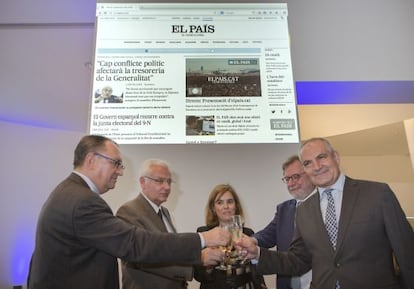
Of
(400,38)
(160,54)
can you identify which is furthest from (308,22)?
(160,54)

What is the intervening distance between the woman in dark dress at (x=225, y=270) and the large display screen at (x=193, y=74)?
447 millimetres

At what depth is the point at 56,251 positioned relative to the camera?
1.38 metres

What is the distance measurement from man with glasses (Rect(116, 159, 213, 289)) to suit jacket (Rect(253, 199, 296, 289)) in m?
0.65

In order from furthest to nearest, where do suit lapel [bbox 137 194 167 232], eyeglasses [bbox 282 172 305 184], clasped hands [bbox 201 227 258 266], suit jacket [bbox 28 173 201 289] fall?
eyeglasses [bbox 282 172 305 184]
suit lapel [bbox 137 194 167 232]
clasped hands [bbox 201 227 258 266]
suit jacket [bbox 28 173 201 289]

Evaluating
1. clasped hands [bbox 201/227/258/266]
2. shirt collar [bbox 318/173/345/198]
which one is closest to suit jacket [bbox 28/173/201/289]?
clasped hands [bbox 201/227/258/266]

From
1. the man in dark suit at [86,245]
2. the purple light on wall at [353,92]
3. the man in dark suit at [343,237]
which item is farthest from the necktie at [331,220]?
A: the purple light on wall at [353,92]

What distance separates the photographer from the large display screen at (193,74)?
2375mm

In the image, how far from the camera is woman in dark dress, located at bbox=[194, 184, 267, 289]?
1.75m

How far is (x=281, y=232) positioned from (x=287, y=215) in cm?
12

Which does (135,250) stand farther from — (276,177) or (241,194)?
(276,177)

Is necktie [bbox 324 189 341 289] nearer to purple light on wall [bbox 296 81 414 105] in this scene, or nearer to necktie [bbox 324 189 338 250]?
Result: necktie [bbox 324 189 338 250]

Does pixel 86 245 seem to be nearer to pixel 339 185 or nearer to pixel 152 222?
pixel 152 222

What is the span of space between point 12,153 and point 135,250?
4.20 m

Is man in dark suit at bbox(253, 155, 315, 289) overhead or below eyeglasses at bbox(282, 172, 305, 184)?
below
